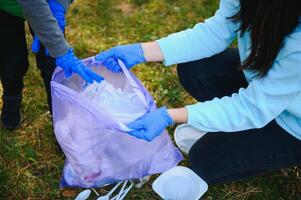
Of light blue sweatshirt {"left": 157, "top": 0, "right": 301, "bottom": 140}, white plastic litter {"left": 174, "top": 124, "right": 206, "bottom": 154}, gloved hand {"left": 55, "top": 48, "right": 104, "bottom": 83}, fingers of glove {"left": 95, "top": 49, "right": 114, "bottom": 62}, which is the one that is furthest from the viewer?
white plastic litter {"left": 174, "top": 124, "right": 206, "bottom": 154}

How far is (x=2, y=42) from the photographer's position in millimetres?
1698

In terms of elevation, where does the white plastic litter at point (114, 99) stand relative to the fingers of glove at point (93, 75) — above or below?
below

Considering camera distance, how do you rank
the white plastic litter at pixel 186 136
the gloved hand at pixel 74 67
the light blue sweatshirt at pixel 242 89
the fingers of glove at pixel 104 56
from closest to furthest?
1. the light blue sweatshirt at pixel 242 89
2. the gloved hand at pixel 74 67
3. the fingers of glove at pixel 104 56
4. the white plastic litter at pixel 186 136

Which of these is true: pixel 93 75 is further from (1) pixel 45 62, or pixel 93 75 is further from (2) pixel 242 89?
(2) pixel 242 89

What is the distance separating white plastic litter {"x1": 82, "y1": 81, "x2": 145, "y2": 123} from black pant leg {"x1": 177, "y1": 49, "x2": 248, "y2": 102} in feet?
0.98

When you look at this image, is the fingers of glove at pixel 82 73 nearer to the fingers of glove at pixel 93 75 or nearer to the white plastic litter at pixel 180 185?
the fingers of glove at pixel 93 75

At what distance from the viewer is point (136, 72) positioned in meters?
2.36

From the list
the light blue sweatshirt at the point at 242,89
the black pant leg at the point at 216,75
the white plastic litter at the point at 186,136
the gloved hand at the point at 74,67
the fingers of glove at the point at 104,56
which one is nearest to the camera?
the light blue sweatshirt at the point at 242,89

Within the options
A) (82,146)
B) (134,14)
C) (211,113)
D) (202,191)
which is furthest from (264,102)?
(134,14)

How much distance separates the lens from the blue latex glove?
1451 mm

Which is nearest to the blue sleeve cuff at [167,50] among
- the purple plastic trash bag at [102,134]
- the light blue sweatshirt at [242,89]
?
the light blue sweatshirt at [242,89]

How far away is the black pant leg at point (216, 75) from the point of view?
6.00ft

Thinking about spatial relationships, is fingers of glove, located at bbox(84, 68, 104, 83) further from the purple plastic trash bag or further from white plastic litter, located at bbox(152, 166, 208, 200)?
white plastic litter, located at bbox(152, 166, 208, 200)

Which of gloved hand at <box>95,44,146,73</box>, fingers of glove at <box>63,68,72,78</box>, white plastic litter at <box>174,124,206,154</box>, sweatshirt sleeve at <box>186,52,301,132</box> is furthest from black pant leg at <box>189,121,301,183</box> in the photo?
fingers of glove at <box>63,68,72,78</box>
